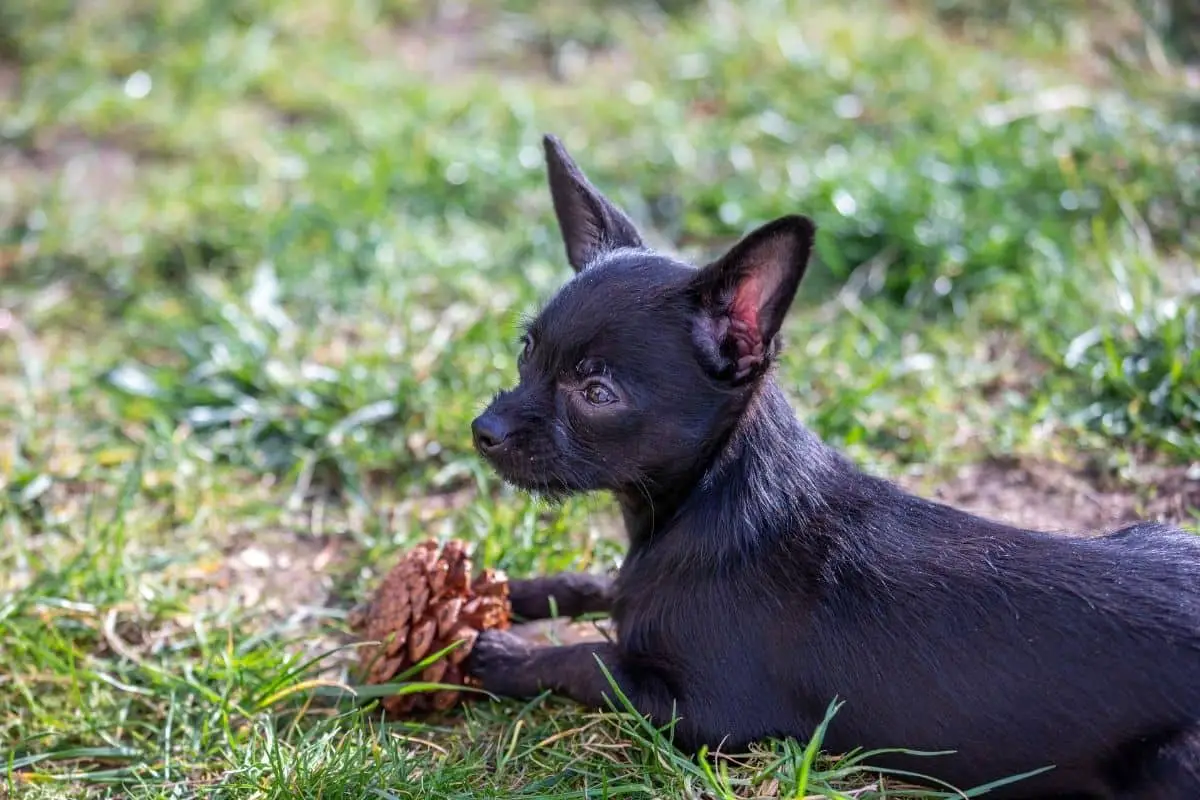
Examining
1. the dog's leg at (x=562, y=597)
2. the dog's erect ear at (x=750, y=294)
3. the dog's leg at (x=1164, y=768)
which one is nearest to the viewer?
the dog's leg at (x=1164, y=768)

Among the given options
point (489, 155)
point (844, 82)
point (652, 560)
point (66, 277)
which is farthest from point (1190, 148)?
point (66, 277)

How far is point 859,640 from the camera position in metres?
3.27

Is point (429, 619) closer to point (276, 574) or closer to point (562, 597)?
point (562, 597)

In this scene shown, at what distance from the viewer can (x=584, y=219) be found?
159 inches

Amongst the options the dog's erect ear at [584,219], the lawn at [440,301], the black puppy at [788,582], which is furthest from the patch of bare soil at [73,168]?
the black puppy at [788,582]

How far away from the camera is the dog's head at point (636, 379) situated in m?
3.50

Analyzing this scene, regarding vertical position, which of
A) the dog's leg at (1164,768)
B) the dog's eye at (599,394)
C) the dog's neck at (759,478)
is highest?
the dog's eye at (599,394)

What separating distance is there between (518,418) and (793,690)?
1.09 metres

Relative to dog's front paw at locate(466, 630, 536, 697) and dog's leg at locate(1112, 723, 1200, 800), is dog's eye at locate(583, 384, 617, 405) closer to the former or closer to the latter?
dog's front paw at locate(466, 630, 536, 697)

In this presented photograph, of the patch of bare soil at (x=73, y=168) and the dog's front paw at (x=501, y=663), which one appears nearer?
the dog's front paw at (x=501, y=663)

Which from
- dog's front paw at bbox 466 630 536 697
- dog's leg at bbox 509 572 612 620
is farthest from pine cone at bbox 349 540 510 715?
dog's leg at bbox 509 572 612 620

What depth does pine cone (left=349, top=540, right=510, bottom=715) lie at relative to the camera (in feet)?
12.5

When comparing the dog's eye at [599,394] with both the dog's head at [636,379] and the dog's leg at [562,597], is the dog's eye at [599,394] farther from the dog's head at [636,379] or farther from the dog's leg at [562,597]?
the dog's leg at [562,597]

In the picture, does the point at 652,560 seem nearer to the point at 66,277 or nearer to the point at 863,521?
the point at 863,521
